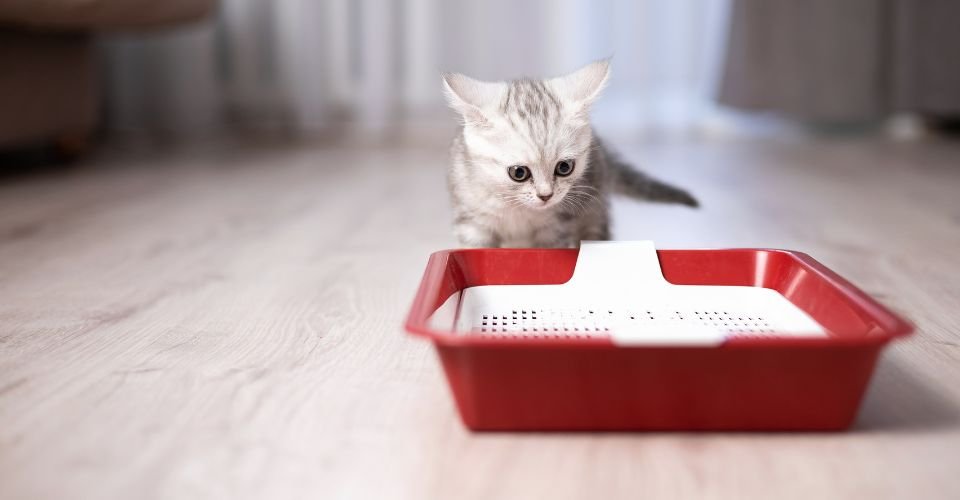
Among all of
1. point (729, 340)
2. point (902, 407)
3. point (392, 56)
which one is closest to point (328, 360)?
point (729, 340)

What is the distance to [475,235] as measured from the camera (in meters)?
1.25

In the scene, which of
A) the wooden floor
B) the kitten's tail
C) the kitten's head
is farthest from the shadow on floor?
the kitten's tail

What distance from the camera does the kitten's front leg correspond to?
125 centimetres

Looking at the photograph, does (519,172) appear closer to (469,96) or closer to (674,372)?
(469,96)

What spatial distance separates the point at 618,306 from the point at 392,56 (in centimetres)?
221

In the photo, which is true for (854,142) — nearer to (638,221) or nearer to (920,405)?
(638,221)

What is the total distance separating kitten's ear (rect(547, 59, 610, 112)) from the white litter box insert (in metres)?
0.21

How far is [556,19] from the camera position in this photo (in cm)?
304

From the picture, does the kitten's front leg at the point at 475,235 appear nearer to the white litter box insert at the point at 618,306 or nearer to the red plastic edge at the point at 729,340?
the white litter box insert at the point at 618,306

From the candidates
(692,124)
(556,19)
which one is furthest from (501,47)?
(692,124)

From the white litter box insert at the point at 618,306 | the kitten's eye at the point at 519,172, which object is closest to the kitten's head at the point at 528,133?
the kitten's eye at the point at 519,172

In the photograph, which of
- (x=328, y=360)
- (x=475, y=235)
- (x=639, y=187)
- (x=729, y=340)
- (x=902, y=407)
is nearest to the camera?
(x=729, y=340)

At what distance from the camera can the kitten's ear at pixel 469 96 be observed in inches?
44.2

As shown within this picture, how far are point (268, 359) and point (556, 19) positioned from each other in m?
2.35
